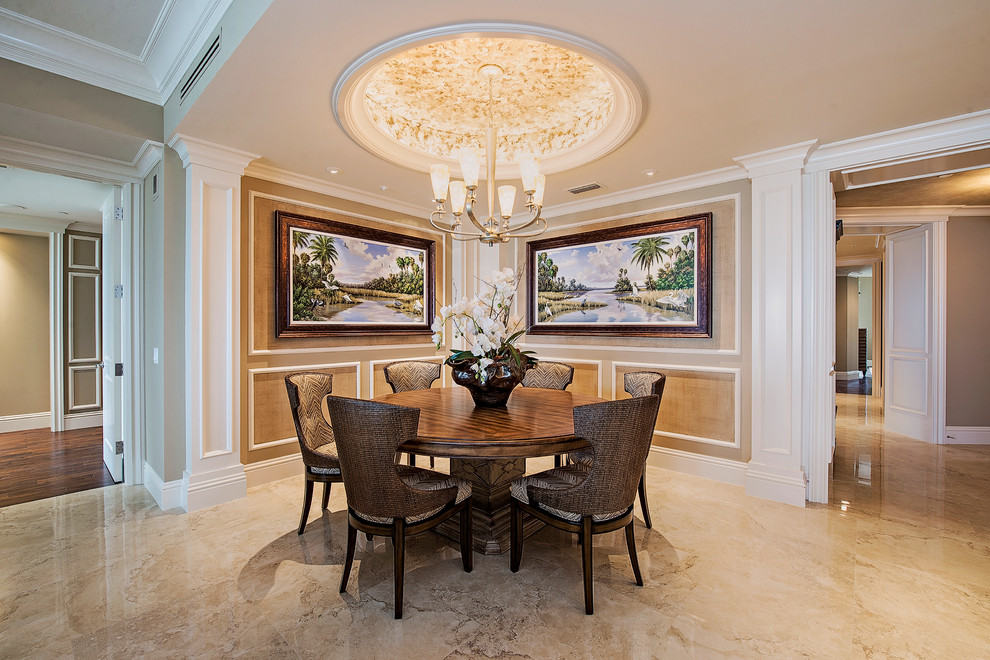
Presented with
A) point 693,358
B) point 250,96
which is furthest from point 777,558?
point 250,96

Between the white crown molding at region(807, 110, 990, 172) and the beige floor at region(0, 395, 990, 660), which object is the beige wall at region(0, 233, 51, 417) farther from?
the white crown molding at region(807, 110, 990, 172)

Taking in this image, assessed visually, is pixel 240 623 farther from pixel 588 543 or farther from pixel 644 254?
pixel 644 254

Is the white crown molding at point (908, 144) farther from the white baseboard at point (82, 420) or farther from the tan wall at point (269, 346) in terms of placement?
the white baseboard at point (82, 420)

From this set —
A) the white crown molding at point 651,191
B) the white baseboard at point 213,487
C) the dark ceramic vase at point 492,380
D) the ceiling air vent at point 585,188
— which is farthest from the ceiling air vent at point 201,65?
the white crown molding at point 651,191

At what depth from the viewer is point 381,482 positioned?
1.87 m

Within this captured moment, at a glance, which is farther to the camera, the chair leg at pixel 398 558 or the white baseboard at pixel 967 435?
the white baseboard at pixel 967 435

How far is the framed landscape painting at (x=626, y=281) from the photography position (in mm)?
3785

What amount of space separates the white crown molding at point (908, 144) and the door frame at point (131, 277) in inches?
186

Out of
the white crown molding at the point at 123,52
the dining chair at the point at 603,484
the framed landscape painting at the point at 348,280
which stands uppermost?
the white crown molding at the point at 123,52

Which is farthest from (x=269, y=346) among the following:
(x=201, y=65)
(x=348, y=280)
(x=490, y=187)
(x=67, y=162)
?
(x=490, y=187)

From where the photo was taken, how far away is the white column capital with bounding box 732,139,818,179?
3062 millimetres

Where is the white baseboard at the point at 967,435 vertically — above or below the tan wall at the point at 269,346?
below

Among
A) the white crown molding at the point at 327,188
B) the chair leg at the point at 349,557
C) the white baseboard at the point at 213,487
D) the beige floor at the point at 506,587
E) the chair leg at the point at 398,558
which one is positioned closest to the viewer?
the beige floor at the point at 506,587

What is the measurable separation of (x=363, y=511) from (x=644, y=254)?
10.7 feet
